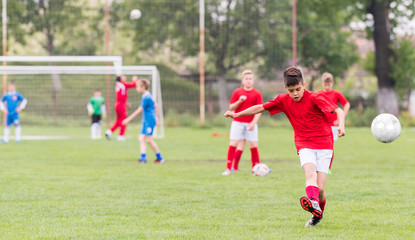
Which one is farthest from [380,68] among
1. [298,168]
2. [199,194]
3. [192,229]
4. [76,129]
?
[192,229]

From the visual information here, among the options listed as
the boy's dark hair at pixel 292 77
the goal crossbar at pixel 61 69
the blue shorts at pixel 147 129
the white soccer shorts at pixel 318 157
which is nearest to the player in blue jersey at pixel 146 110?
the blue shorts at pixel 147 129

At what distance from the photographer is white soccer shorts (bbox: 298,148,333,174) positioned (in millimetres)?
6465

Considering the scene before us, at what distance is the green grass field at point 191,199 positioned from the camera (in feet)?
19.9

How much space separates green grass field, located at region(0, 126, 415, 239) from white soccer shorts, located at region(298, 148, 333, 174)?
1.95ft

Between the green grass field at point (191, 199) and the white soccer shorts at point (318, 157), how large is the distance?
59 cm

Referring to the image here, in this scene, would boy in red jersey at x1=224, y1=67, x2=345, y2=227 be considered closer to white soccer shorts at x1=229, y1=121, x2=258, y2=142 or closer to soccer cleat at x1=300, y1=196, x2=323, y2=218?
soccer cleat at x1=300, y1=196, x2=323, y2=218

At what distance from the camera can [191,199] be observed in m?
8.08

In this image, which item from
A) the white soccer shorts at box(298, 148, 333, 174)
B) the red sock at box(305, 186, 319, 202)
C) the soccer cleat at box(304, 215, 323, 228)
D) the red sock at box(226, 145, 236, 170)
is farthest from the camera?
the red sock at box(226, 145, 236, 170)

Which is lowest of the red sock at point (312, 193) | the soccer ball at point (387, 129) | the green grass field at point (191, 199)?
the green grass field at point (191, 199)

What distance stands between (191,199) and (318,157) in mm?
2173

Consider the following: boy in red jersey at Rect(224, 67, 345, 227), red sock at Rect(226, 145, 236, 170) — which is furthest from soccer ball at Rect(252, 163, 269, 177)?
boy in red jersey at Rect(224, 67, 345, 227)

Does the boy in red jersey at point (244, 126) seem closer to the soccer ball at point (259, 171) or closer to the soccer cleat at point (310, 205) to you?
the soccer ball at point (259, 171)

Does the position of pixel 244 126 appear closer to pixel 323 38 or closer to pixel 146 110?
pixel 146 110

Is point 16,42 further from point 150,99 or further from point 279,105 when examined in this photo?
point 279,105
